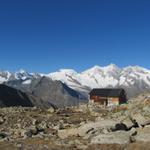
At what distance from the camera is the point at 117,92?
163250 mm

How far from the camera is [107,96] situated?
162000mm

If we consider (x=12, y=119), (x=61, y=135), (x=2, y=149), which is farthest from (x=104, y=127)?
(x=12, y=119)

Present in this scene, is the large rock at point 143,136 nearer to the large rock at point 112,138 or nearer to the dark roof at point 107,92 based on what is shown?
the large rock at point 112,138

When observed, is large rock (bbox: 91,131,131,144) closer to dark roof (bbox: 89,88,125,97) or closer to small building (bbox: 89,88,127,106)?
small building (bbox: 89,88,127,106)

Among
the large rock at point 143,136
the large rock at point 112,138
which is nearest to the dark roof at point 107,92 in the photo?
the large rock at point 143,136

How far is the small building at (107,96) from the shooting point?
160 meters

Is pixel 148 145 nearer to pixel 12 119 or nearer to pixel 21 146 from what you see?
pixel 21 146

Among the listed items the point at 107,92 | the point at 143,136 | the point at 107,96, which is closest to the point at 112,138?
the point at 143,136

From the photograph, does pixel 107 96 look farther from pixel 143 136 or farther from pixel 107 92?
pixel 143 136

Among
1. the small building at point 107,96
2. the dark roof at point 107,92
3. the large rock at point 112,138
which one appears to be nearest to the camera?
the large rock at point 112,138

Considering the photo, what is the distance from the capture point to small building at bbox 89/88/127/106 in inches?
6319

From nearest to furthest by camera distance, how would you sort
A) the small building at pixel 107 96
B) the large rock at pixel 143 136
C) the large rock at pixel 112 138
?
the large rock at pixel 112 138 < the large rock at pixel 143 136 < the small building at pixel 107 96

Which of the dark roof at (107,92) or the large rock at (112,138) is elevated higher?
the dark roof at (107,92)

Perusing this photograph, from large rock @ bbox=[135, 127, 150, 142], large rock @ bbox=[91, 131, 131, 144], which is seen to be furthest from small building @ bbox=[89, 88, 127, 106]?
large rock @ bbox=[91, 131, 131, 144]
